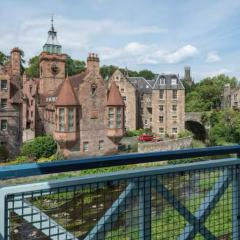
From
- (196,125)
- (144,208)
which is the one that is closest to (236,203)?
(144,208)

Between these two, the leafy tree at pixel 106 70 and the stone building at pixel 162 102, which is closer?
the stone building at pixel 162 102

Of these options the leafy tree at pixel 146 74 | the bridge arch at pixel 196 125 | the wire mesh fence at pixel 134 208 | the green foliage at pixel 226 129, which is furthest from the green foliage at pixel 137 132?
the leafy tree at pixel 146 74

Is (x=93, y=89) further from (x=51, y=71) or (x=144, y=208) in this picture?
(x=144, y=208)

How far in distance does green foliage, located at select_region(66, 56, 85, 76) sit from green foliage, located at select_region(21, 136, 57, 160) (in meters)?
39.7

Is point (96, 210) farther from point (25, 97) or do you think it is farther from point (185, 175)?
point (25, 97)

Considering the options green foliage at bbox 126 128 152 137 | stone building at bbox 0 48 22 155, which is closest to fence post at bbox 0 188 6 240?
stone building at bbox 0 48 22 155

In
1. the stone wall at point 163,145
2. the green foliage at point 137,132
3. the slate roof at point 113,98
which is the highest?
the slate roof at point 113,98

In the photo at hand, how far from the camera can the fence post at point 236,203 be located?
309 cm

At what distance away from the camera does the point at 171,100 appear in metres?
47.5

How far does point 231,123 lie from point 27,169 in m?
47.1

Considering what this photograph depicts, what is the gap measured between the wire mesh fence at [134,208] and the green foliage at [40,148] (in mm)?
28475

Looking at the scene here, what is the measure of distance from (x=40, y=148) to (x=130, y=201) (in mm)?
29566

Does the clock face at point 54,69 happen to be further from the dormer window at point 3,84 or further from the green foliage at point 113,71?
the green foliage at point 113,71

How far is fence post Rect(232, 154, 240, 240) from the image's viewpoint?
3092 millimetres
